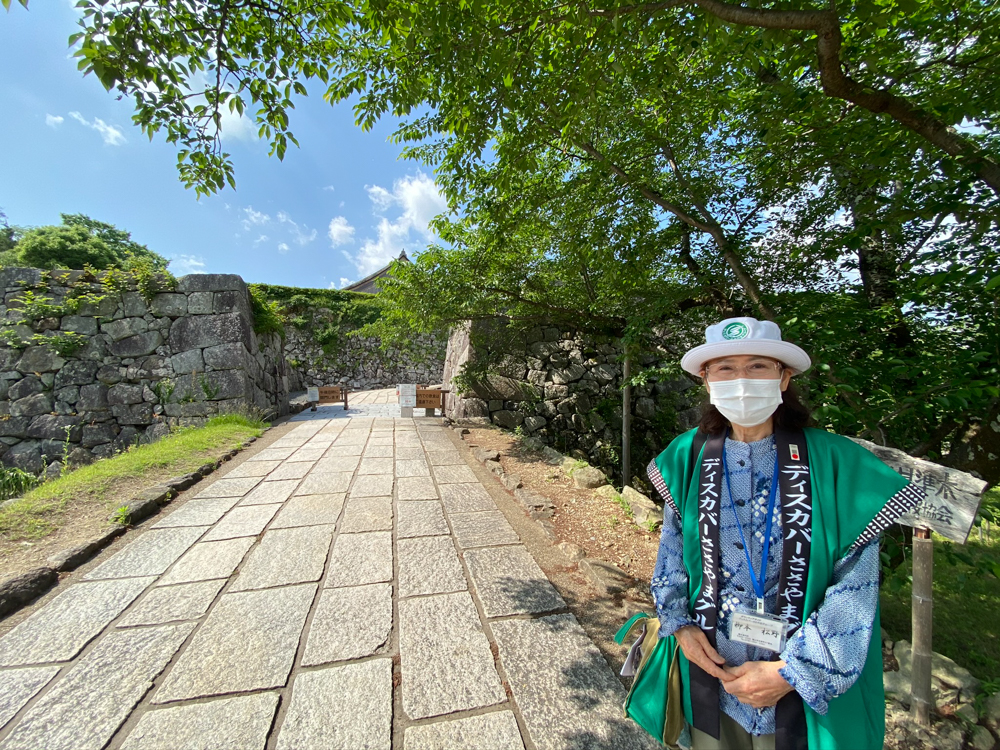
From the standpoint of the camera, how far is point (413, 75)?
2.78 m

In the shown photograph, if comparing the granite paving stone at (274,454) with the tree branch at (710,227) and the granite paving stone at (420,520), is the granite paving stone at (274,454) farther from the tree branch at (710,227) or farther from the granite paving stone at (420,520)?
the tree branch at (710,227)

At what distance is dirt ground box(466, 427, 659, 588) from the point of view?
2766 mm

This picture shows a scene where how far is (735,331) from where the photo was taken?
1.12 meters

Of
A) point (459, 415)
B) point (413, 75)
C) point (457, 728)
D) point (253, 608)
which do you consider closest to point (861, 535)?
point (457, 728)

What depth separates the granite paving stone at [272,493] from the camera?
11.5 feet

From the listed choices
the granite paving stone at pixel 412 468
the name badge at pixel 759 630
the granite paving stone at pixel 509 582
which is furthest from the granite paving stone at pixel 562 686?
the granite paving stone at pixel 412 468

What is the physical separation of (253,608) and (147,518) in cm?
186

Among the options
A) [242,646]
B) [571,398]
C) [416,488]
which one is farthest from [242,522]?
[571,398]

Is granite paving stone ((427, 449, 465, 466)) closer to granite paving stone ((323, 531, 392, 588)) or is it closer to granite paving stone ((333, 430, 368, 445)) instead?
granite paving stone ((333, 430, 368, 445))

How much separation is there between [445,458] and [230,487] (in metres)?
2.26

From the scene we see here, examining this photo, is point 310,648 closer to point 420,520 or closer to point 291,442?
point 420,520

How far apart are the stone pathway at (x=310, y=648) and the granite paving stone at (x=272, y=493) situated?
1.14ft

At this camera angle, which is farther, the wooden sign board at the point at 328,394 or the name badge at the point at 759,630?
the wooden sign board at the point at 328,394

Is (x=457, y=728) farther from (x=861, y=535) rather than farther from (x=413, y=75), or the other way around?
(x=413, y=75)
